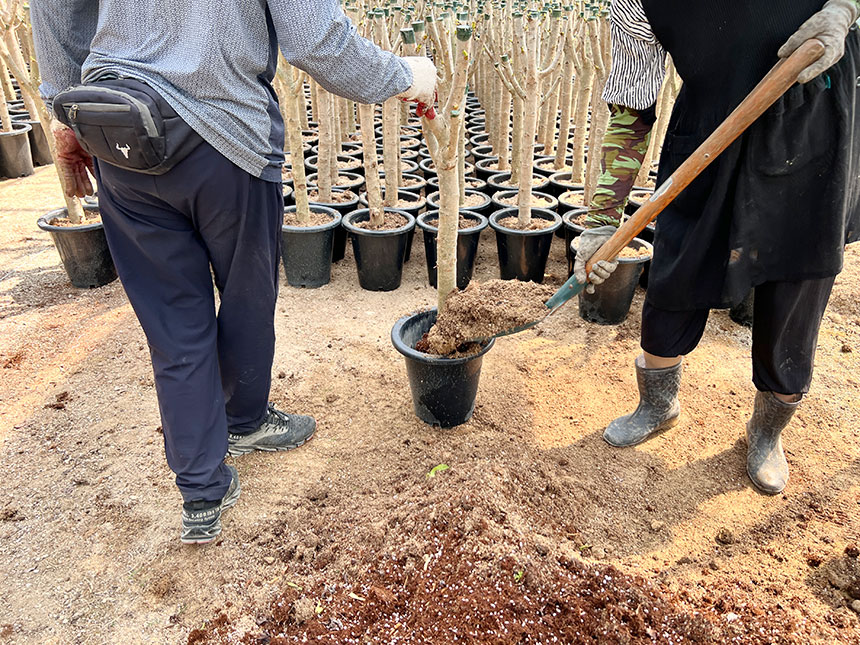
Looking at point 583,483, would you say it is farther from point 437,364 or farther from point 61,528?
point 61,528

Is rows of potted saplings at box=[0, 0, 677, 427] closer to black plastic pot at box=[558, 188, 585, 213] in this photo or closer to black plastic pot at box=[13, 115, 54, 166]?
black plastic pot at box=[558, 188, 585, 213]

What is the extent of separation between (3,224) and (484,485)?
5304 millimetres

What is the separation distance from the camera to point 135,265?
→ 192 cm

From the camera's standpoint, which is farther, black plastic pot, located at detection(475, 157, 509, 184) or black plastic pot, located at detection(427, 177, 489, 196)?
black plastic pot, located at detection(475, 157, 509, 184)

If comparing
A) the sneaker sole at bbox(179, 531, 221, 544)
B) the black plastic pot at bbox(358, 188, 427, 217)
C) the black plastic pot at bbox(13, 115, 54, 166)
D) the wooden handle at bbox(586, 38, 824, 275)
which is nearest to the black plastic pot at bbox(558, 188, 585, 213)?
the black plastic pot at bbox(358, 188, 427, 217)

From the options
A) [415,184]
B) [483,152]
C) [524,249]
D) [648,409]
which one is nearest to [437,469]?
[648,409]

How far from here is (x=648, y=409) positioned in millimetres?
2639

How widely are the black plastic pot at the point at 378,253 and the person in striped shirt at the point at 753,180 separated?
6.61ft

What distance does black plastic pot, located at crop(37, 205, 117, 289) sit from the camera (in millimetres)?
3945

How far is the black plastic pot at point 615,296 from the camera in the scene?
3.58 m

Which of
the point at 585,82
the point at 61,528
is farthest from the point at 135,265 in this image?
the point at 585,82

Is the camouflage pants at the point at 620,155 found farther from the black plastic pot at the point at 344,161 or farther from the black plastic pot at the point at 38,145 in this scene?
the black plastic pot at the point at 38,145

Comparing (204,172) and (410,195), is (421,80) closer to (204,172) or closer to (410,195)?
(204,172)

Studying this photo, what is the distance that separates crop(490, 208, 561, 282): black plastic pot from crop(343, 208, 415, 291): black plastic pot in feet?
2.21
